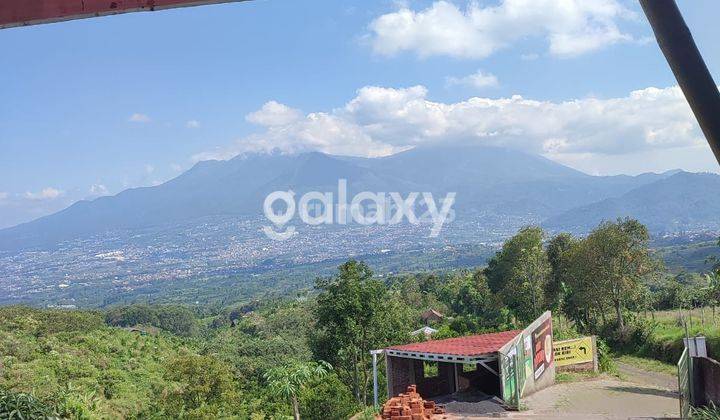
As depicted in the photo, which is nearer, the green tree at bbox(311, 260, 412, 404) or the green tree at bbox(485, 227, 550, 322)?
the green tree at bbox(311, 260, 412, 404)

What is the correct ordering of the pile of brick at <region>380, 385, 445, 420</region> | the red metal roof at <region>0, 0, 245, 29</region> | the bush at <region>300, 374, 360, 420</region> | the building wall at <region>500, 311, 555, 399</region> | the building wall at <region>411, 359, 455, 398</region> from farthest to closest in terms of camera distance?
the bush at <region>300, 374, 360, 420</region>
the building wall at <region>411, 359, 455, 398</region>
the building wall at <region>500, 311, 555, 399</region>
the pile of brick at <region>380, 385, 445, 420</region>
the red metal roof at <region>0, 0, 245, 29</region>

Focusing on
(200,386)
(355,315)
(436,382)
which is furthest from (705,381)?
(200,386)

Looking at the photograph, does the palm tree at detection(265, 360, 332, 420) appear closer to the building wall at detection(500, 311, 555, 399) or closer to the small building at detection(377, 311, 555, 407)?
the small building at detection(377, 311, 555, 407)

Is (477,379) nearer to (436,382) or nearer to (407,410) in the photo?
(436,382)

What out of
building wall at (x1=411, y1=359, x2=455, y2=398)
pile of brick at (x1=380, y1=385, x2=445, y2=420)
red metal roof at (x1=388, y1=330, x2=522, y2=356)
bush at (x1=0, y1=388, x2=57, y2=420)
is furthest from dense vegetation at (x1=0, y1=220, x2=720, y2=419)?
pile of brick at (x1=380, y1=385, x2=445, y2=420)

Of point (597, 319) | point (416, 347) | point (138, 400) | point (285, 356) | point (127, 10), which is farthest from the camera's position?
point (285, 356)

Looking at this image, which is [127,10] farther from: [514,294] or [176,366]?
[514,294]

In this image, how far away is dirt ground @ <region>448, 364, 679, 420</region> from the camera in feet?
30.7

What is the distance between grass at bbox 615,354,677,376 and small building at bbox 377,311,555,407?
521 cm

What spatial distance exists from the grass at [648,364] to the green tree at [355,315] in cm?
726

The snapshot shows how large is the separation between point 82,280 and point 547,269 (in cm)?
17898

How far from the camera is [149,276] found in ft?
569

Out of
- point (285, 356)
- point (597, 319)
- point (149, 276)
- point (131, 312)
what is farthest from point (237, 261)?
point (597, 319)

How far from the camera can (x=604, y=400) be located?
1095cm
